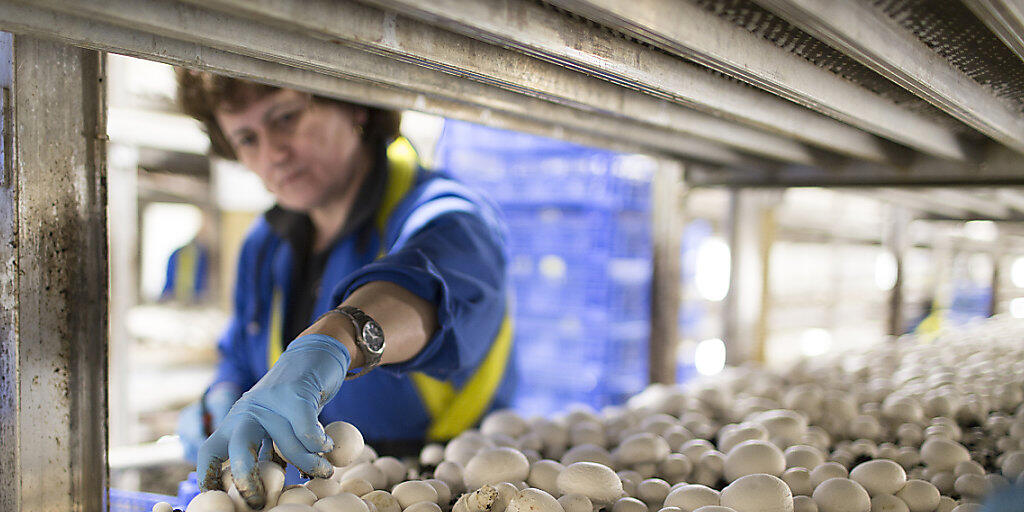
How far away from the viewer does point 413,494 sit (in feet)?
3.06

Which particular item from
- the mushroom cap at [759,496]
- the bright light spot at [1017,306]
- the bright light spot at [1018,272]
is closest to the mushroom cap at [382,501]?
the mushroom cap at [759,496]

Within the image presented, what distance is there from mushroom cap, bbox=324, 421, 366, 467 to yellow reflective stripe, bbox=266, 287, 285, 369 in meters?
0.76

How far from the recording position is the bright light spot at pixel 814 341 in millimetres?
5615

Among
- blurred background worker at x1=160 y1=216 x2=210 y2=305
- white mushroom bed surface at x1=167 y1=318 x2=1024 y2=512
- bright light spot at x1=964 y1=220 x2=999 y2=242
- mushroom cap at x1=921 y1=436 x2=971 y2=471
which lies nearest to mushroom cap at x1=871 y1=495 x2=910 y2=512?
white mushroom bed surface at x1=167 y1=318 x2=1024 y2=512

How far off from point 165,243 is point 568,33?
718 centimetres

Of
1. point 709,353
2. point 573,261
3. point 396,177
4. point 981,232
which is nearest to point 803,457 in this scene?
point 396,177

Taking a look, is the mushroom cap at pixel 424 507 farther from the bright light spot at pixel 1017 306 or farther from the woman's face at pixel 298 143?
the bright light spot at pixel 1017 306

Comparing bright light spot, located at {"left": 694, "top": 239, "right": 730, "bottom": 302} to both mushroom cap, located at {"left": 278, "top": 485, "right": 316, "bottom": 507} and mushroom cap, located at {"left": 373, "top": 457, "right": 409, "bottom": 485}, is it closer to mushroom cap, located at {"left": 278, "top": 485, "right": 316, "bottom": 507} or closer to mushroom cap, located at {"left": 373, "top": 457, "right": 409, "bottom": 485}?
mushroom cap, located at {"left": 373, "top": 457, "right": 409, "bottom": 485}

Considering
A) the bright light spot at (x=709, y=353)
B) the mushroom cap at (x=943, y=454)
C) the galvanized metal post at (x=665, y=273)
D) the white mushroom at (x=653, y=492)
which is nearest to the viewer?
the white mushroom at (x=653, y=492)

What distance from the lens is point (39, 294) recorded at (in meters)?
0.81

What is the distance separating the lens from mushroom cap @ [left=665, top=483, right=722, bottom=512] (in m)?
0.91

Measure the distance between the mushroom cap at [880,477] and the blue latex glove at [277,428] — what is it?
31.5 inches

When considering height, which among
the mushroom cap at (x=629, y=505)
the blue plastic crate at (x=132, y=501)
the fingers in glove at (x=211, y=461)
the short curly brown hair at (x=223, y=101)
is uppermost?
the short curly brown hair at (x=223, y=101)

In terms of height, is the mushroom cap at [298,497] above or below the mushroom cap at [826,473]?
above
